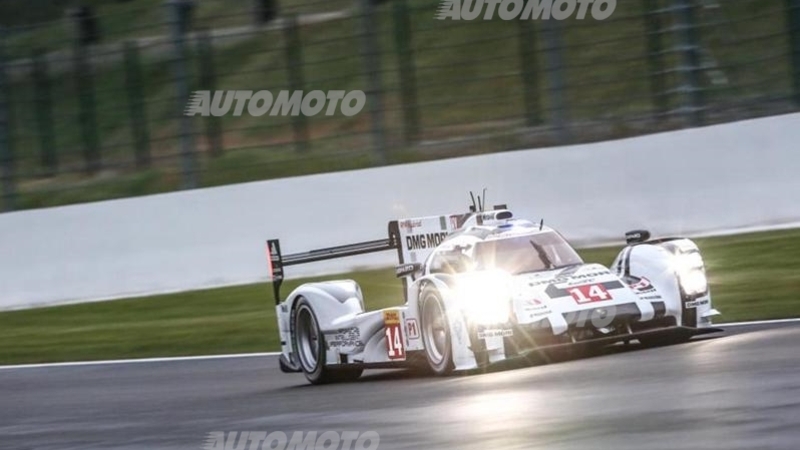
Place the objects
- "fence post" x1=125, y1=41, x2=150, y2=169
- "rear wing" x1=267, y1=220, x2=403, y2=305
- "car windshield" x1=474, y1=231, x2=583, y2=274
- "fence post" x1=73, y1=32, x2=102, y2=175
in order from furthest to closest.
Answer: "fence post" x1=73, y1=32, x2=102, y2=175 < "fence post" x1=125, y1=41, x2=150, y2=169 < "rear wing" x1=267, y1=220, x2=403, y2=305 < "car windshield" x1=474, y1=231, x2=583, y2=274

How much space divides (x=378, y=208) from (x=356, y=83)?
199cm

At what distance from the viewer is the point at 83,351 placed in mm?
15141

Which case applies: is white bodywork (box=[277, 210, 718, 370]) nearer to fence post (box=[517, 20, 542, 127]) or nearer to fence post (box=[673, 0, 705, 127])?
fence post (box=[673, 0, 705, 127])

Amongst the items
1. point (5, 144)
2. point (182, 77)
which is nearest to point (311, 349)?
point (182, 77)

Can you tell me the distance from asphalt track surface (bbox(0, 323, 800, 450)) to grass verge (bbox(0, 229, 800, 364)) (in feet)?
5.50

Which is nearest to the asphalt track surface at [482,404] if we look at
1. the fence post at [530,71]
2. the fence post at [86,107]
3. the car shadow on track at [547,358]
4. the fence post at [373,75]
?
the car shadow on track at [547,358]

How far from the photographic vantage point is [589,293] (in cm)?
1030

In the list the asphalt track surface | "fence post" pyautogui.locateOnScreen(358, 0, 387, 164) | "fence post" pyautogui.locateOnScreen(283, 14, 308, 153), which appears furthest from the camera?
"fence post" pyautogui.locateOnScreen(283, 14, 308, 153)

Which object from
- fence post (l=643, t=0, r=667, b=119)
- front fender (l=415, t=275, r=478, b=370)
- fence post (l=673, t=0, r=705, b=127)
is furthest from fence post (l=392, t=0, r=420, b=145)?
front fender (l=415, t=275, r=478, b=370)

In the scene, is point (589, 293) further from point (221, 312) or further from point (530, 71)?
point (530, 71)

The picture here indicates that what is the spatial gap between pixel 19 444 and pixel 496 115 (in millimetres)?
9442

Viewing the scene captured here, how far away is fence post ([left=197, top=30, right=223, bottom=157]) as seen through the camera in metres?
19.1

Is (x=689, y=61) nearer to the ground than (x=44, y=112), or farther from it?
nearer to the ground

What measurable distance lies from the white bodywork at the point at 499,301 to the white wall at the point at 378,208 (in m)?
4.93
